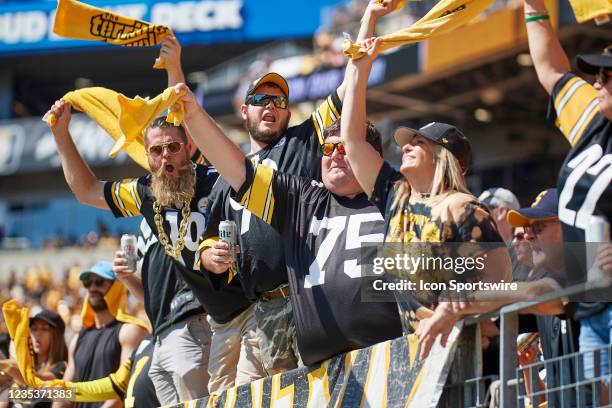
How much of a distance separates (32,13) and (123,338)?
2775 centimetres

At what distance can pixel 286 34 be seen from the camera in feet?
101

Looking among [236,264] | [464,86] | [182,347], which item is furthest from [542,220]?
[464,86]

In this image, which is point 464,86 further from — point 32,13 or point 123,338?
point 32,13

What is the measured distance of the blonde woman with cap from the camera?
390 cm

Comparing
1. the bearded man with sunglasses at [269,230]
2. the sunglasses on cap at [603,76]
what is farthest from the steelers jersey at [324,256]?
the sunglasses on cap at [603,76]

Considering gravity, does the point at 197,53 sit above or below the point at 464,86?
above

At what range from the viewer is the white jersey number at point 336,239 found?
4.62 metres

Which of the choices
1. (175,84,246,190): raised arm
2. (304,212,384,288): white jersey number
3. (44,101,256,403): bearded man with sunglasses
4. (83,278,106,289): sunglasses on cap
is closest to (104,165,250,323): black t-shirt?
(44,101,256,403): bearded man with sunglasses

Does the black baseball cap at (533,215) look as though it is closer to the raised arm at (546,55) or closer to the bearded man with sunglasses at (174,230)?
the raised arm at (546,55)

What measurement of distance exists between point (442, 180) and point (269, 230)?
4.63ft

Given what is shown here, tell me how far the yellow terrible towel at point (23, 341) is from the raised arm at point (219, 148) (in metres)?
2.43

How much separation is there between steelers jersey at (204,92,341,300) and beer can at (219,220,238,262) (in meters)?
0.24

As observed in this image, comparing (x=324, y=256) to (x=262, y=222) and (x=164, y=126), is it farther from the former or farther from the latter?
(x=164, y=126)

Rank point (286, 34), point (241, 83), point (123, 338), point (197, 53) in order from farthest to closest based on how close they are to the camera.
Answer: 1. point (197, 53)
2. point (286, 34)
3. point (241, 83)
4. point (123, 338)
